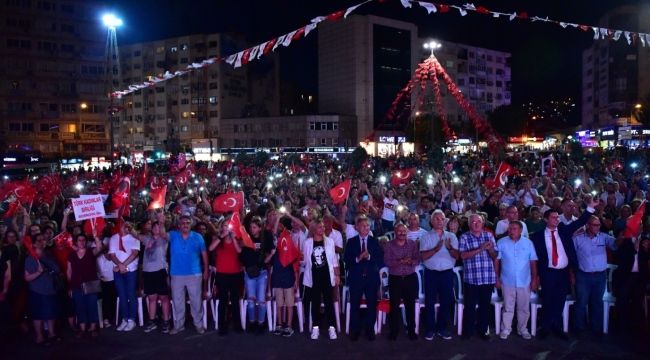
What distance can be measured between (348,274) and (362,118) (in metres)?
73.4

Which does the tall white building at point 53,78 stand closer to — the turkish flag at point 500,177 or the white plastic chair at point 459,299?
the turkish flag at point 500,177

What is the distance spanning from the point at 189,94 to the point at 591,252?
89.0 m

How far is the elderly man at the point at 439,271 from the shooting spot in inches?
303

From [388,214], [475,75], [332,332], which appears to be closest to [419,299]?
[332,332]

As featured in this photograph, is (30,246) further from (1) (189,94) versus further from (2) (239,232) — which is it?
(1) (189,94)

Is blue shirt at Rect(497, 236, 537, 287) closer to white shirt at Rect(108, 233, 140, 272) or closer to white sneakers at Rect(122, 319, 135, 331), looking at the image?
white shirt at Rect(108, 233, 140, 272)

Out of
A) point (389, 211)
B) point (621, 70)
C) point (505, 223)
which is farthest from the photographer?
point (621, 70)

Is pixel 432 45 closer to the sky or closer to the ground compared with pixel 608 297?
closer to the sky

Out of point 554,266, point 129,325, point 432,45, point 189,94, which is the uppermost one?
point 189,94

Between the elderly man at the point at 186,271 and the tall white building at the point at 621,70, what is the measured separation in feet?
238

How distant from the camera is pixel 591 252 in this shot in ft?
25.5

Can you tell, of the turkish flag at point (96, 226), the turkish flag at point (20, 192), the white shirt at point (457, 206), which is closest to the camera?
the turkish flag at point (96, 226)

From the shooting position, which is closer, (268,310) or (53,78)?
(268,310)

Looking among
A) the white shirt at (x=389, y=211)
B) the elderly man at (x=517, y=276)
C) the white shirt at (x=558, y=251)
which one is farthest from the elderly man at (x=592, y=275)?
the white shirt at (x=389, y=211)
